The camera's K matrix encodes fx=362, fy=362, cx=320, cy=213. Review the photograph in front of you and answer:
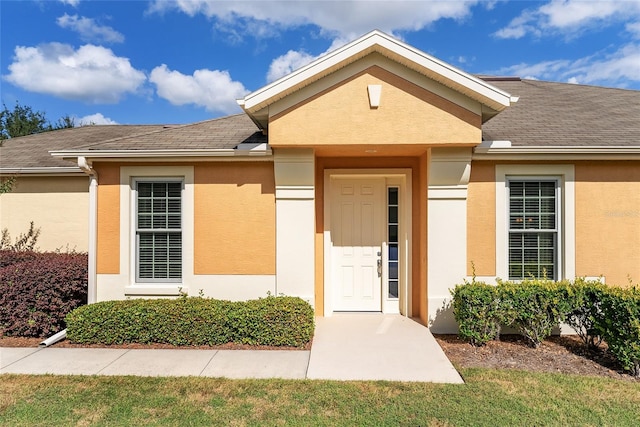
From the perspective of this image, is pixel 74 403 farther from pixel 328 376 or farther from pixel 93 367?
pixel 328 376

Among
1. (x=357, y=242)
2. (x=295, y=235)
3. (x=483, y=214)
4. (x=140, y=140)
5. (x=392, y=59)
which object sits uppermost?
(x=392, y=59)

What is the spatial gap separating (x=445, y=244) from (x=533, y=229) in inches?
68.9

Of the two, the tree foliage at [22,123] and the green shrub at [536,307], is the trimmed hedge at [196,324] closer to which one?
the green shrub at [536,307]

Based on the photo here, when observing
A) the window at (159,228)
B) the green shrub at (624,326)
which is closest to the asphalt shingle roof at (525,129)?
the window at (159,228)

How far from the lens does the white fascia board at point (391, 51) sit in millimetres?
5867

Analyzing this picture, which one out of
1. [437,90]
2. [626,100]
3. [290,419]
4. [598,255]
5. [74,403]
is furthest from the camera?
[626,100]

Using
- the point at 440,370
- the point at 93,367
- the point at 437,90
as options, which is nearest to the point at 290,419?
the point at 440,370

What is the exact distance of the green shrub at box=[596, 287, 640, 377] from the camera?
16.3ft

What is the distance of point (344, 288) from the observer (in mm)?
7801

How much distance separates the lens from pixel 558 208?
22.4 ft

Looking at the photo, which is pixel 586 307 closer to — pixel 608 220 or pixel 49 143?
pixel 608 220

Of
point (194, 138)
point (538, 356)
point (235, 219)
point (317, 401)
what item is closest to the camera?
point (317, 401)

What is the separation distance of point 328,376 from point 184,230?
13.0 feet

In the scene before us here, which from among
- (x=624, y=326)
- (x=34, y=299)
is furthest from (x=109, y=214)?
(x=624, y=326)
